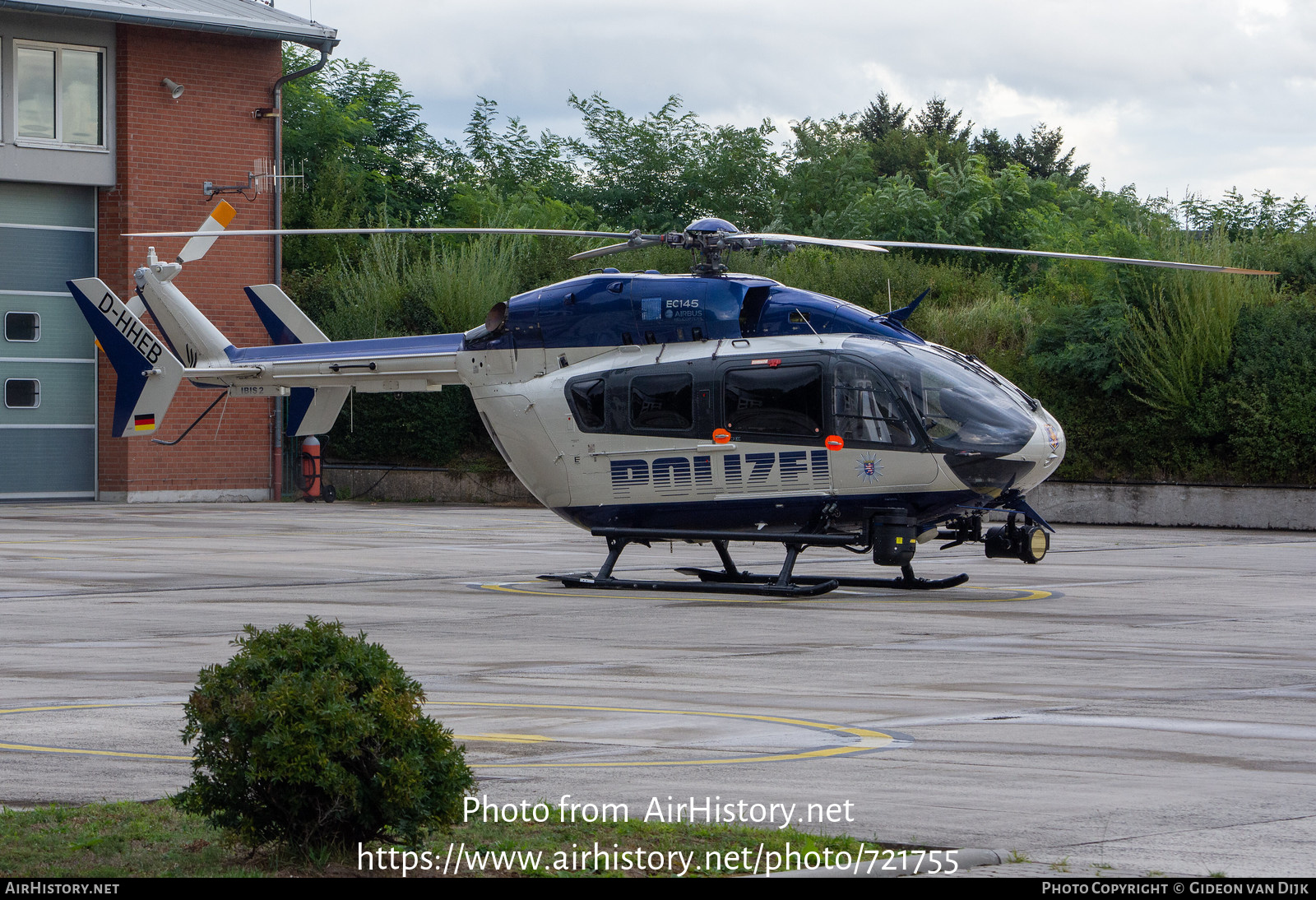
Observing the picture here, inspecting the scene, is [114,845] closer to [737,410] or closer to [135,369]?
[737,410]

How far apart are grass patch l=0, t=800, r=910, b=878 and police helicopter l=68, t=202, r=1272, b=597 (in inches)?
398

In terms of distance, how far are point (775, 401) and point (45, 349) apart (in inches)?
943

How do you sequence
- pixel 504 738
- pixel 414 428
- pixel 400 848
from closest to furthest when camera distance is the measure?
1. pixel 400 848
2. pixel 504 738
3. pixel 414 428

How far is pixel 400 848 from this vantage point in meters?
5.59

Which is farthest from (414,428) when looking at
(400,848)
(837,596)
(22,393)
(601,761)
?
(400,848)

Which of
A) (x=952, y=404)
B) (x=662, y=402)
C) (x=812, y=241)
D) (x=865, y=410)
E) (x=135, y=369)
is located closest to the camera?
(x=812, y=241)

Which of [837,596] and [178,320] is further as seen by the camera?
[178,320]

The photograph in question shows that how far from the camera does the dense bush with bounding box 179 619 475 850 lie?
5.38m

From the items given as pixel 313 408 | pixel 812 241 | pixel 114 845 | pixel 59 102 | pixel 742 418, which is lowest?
pixel 114 845

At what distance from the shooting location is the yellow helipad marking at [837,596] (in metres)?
16.8

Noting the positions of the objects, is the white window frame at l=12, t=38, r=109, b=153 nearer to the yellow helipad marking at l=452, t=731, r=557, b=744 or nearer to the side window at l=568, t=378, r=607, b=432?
the side window at l=568, t=378, r=607, b=432

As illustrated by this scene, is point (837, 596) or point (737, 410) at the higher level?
point (737, 410)

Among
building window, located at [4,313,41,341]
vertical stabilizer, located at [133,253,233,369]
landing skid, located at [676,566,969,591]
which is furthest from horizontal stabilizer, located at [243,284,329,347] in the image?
building window, located at [4,313,41,341]

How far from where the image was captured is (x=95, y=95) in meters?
35.2
